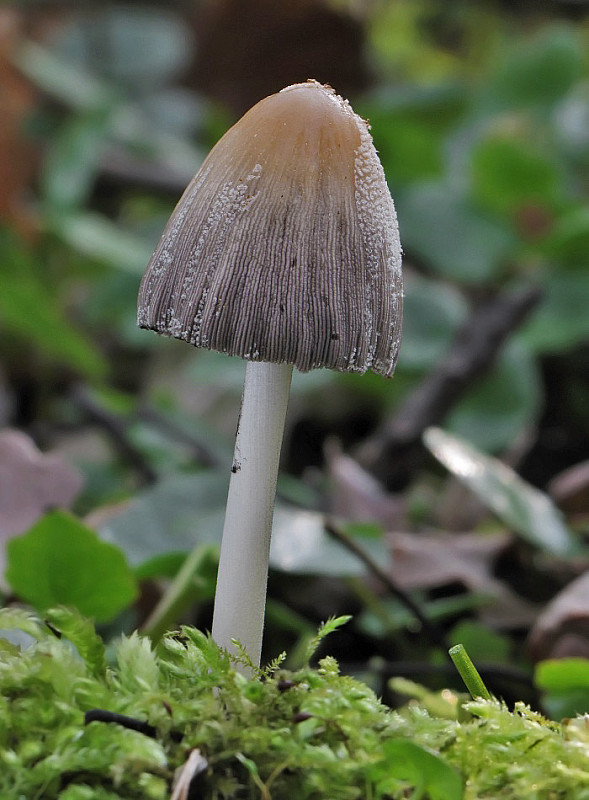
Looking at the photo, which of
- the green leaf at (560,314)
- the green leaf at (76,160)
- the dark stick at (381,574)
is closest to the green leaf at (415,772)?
the dark stick at (381,574)

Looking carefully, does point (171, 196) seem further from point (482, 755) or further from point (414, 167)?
Answer: point (482, 755)

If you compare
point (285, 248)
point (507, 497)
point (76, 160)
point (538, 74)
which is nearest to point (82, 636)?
point (285, 248)

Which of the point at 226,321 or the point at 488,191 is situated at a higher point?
the point at 488,191

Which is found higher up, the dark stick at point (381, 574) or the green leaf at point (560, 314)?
the green leaf at point (560, 314)

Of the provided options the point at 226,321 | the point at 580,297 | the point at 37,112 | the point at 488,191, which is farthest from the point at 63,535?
the point at 37,112

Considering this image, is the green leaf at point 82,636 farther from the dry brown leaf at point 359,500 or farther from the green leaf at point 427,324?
the green leaf at point 427,324

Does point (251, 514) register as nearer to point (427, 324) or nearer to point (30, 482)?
point (30, 482)
